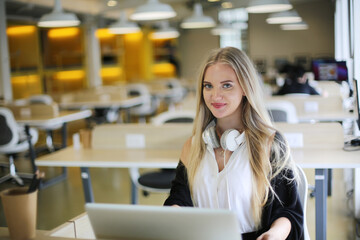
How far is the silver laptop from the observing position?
100cm

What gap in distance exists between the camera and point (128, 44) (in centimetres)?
1500

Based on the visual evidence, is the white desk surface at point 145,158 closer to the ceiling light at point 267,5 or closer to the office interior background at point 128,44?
the office interior background at point 128,44

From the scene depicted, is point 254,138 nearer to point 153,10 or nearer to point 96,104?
point 153,10

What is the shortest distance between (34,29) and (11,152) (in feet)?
19.0

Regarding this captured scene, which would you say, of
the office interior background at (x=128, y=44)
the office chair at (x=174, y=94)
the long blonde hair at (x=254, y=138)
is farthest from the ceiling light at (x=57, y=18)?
the office chair at (x=174, y=94)

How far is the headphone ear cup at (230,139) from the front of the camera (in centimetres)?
171

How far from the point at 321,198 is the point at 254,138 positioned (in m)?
1.18

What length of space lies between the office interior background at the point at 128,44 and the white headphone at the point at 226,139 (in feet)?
6.38

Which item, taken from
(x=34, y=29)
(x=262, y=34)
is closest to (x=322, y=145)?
(x=34, y=29)

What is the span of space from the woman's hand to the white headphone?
1.07 ft

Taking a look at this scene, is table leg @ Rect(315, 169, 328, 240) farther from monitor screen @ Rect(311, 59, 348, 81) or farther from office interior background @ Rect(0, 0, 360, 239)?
monitor screen @ Rect(311, 59, 348, 81)

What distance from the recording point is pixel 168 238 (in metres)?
1.06

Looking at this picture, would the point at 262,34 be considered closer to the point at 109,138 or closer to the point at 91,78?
Answer: the point at 91,78

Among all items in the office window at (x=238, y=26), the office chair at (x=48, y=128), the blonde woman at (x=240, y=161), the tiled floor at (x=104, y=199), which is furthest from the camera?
the office window at (x=238, y=26)
